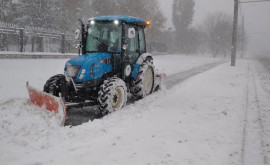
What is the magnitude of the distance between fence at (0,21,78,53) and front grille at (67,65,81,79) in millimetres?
7567

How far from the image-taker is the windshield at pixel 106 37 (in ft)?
22.8

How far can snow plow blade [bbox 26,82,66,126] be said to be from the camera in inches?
A: 197

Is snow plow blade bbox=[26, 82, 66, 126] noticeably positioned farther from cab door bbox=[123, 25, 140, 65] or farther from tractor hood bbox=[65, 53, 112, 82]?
cab door bbox=[123, 25, 140, 65]

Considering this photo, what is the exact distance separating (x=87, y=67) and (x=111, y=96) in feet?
2.95

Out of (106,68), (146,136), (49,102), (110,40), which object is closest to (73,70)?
(106,68)

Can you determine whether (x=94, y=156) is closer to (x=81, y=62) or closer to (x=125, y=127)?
(x=125, y=127)

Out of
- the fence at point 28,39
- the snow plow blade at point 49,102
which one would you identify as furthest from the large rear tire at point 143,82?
the fence at point 28,39

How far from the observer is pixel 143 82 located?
7.73 meters

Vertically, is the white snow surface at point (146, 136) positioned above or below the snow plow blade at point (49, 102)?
below

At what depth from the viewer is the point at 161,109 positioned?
6875 mm

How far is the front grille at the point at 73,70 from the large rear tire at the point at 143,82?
208 cm

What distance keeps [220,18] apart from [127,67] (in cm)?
7042

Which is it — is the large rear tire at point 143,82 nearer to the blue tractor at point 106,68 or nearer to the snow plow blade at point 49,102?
the blue tractor at point 106,68

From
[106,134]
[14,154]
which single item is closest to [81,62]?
[106,134]
